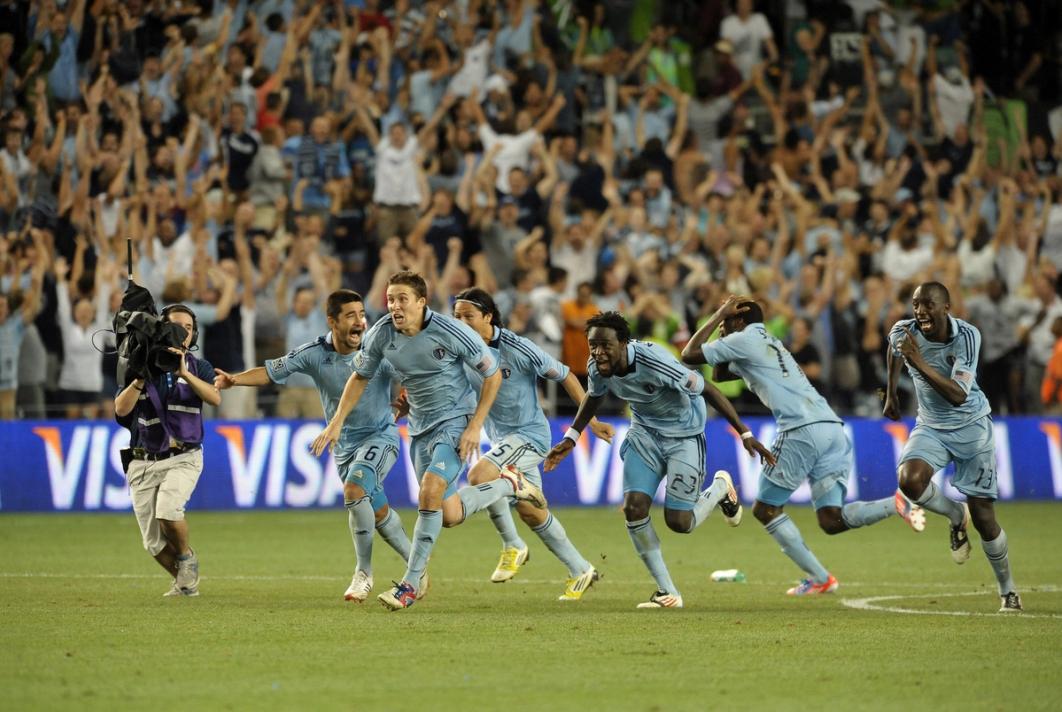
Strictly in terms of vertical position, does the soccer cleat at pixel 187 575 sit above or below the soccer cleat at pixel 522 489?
below

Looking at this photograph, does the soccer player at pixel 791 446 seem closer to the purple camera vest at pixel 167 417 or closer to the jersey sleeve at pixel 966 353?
the jersey sleeve at pixel 966 353

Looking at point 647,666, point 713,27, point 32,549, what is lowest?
point 32,549

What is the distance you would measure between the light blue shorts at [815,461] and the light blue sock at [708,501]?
0.34 metres

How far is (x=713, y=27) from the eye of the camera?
2759 centimetres

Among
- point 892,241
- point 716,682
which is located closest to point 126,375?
point 716,682

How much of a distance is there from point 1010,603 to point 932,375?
1.67 m

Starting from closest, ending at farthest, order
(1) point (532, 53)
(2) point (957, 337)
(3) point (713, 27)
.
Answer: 1. (2) point (957, 337)
2. (1) point (532, 53)
3. (3) point (713, 27)

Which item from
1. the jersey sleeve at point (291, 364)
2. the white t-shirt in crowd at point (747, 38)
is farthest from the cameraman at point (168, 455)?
the white t-shirt in crowd at point (747, 38)

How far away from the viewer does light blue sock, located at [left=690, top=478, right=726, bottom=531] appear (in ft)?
41.2

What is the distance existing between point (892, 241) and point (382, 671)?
1618 centimetres

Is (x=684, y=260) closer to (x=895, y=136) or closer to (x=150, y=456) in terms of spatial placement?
(x=895, y=136)

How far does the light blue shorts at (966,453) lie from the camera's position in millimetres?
11844

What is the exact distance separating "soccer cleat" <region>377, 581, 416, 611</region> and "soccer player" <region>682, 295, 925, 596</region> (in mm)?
2759

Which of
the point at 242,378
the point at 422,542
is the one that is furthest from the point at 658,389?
the point at 242,378
